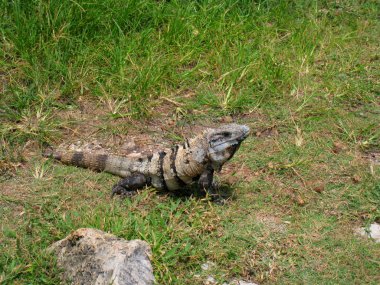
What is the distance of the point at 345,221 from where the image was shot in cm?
499

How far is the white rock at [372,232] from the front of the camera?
15.9 ft

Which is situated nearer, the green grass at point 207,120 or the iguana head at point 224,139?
the green grass at point 207,120

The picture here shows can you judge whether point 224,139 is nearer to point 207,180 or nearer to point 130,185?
point 207,180

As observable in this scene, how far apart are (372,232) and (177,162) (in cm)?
156

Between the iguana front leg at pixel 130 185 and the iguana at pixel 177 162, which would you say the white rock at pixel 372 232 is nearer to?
the iguana at pixel 177 162

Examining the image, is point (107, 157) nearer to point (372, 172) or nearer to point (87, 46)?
point (87, 46)

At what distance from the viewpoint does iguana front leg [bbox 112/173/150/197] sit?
518 centimetres

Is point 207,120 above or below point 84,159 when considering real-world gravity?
below

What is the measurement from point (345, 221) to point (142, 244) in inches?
68.0

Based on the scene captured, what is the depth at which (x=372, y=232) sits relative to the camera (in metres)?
4.90

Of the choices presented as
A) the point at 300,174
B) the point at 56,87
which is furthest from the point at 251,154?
the point at 56,87

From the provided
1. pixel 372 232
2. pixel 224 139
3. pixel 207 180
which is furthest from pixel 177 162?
pixel 372 232

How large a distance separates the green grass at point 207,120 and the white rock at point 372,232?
78 mm

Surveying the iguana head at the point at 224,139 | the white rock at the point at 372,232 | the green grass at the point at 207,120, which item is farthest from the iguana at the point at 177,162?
the white rock at the point at 372,232
